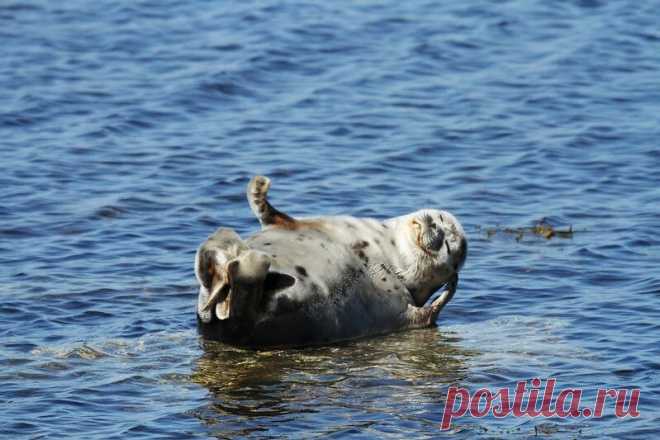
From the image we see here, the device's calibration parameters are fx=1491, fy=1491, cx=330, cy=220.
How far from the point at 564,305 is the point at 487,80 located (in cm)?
687

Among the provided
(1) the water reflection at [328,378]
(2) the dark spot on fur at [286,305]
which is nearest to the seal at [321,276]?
(2) the dark spot on fur at [286,305]

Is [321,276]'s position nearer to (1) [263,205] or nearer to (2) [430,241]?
(1) [263,205]

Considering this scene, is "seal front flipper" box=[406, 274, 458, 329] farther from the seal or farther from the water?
the water

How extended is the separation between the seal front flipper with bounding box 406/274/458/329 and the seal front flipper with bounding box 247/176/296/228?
0.93 meters

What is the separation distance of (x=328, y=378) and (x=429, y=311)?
137 cm

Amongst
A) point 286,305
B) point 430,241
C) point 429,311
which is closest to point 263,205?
point 286,305

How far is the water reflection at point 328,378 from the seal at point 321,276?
134 mm

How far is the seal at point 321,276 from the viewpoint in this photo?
8.09 meters

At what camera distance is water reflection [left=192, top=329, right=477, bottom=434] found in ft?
24.6

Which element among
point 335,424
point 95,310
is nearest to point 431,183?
point 95,310

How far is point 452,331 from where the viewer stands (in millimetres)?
9266

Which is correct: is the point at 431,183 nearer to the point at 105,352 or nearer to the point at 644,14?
the point at 105,352

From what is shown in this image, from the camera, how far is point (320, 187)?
1256cm

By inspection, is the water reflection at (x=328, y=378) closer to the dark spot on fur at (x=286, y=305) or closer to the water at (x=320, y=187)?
the water at (x=320, y=187)
